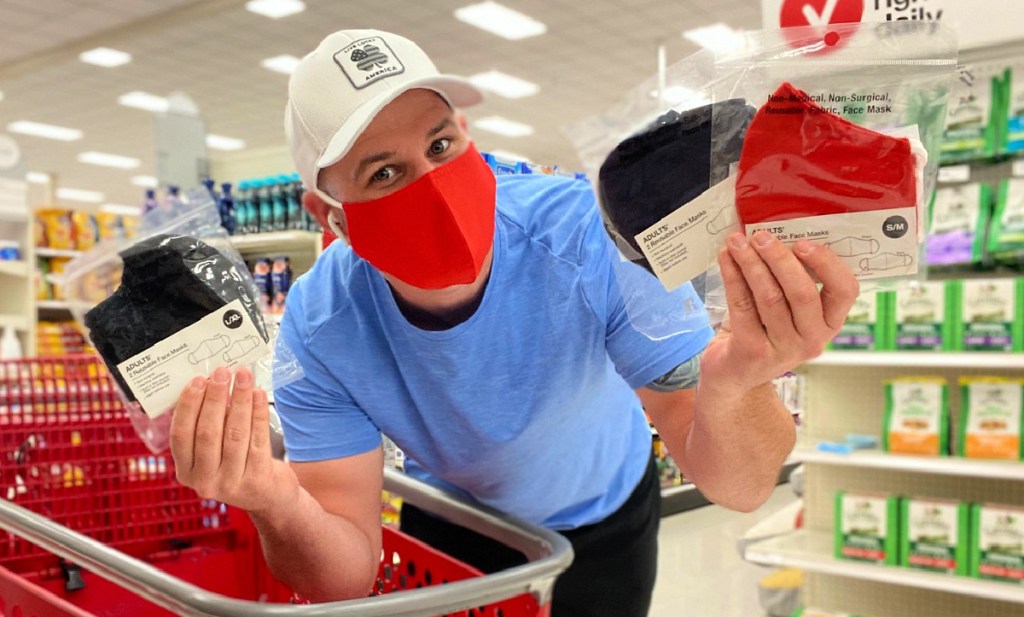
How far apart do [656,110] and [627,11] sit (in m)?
3.08

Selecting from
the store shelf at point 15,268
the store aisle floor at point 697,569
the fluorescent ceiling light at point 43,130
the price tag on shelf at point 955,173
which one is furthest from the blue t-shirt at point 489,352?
the fluorescent ceiling light at point 43,130

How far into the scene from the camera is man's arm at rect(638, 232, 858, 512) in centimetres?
74

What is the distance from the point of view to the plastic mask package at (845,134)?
72 centimetres

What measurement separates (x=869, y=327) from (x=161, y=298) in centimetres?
290

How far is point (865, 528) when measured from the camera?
319 centimetres

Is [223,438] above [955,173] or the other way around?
above

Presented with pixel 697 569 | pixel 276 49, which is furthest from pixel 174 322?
pixel 697 569

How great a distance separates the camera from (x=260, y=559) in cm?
177

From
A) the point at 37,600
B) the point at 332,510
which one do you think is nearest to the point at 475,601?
the point at 332,510

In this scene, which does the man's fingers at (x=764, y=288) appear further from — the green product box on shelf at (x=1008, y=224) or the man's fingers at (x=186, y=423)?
the green product box on shelf at (x=1008, y=224)

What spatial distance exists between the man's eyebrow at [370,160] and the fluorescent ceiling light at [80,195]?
1936 centimetres

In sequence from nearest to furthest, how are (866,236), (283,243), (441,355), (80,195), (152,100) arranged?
(866,236)
(441,355)
(283,243)
(152,100)
(80,195)

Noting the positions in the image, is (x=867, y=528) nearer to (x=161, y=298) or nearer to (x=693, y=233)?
(x=693, y=233)

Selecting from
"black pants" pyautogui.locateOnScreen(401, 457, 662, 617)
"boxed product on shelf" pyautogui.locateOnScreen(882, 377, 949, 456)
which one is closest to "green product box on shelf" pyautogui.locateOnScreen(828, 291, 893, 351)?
"boxed product on shelf" pyautogui.locateOnScreen(882, 377, 949, 456)
